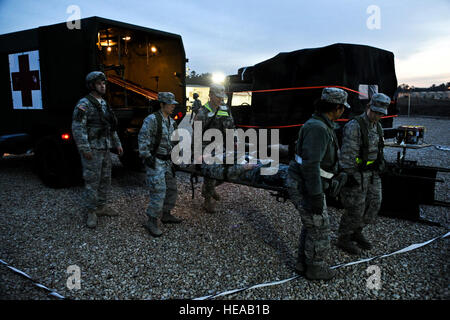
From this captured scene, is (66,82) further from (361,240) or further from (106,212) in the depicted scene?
(361,240)

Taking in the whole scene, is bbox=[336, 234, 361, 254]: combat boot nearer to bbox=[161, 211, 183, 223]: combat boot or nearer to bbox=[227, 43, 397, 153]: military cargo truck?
bbox=[161, 211, 183, 223]: combat boot

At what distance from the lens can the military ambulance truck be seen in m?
5.47

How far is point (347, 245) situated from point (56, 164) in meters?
5.51

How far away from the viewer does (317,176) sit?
252cm

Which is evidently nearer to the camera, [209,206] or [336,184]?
[336,184]

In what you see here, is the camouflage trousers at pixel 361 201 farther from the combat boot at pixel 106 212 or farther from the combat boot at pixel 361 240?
the combat boot at pixel 106 212

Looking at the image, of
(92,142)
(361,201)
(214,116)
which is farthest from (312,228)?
(92,142)

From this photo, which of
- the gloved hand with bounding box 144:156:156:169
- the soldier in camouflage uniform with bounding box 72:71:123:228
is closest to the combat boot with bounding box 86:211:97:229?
the soldier in camouflage uniform with bounding box 72:71:123:228

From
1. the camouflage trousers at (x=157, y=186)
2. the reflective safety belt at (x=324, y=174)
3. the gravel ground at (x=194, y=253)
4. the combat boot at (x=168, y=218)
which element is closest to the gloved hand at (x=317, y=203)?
the reflective safety belt at (x=324, y=174)

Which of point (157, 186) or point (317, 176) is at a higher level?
point (317, 176)

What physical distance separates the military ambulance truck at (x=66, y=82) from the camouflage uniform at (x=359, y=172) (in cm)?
431

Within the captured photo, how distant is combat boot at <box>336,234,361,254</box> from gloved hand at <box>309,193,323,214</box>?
1.17m

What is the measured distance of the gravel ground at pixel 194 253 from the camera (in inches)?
110

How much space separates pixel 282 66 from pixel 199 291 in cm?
637
